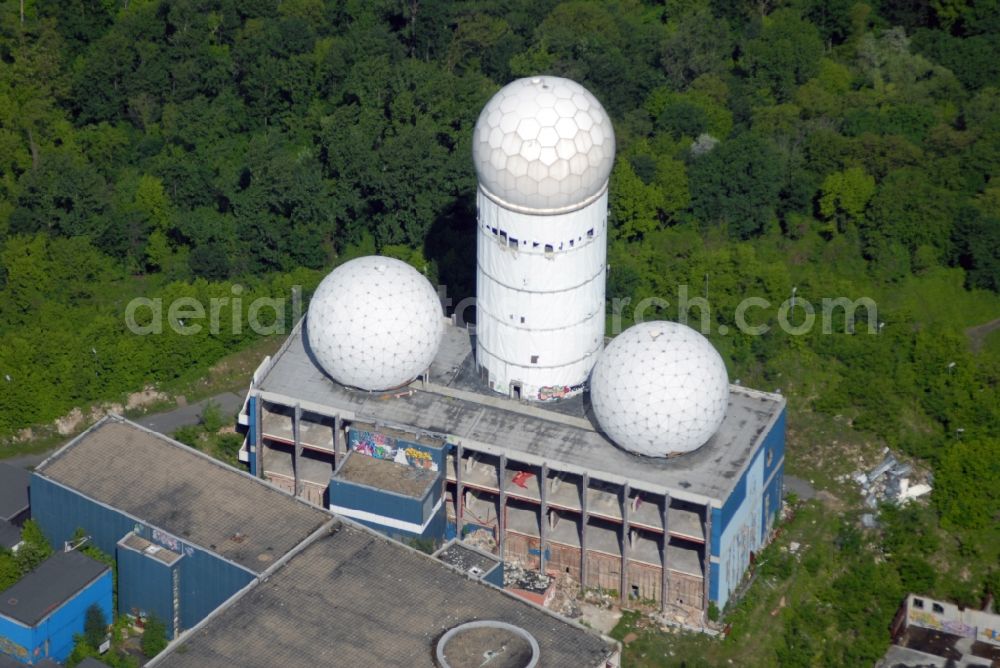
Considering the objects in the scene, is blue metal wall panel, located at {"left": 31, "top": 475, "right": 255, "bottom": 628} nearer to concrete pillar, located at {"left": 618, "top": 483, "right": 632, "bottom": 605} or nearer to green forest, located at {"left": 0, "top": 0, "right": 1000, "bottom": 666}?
green forest, located at {"left": 0, "top": 0, "right": 1000, "bottom": 666}

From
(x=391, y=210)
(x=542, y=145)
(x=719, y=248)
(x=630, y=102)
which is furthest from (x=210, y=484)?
(x=630, y=102)

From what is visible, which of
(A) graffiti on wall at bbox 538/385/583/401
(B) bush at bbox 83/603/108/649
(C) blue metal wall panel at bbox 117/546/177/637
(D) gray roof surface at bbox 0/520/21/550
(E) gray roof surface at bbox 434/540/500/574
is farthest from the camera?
(A) graffiti on wall at bbox 538/385/583/401

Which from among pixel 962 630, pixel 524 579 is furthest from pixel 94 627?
pixel 962 630

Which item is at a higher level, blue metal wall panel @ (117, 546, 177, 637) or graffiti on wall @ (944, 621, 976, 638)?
blue metal wall panel @ (117, 546, 177, 637)

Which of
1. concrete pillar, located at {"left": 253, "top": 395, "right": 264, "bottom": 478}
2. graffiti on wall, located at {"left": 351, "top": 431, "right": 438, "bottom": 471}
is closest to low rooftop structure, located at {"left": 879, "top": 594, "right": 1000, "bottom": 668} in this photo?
graffiti on wall, located at {"left": 351, "top": 431, "right": 438, "bottom": 471}

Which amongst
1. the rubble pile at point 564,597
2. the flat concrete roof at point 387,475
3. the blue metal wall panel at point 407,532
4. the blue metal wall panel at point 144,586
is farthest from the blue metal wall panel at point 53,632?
the rubble pile at point 564,597

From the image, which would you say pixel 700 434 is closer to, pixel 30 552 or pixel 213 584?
pixel 213 584

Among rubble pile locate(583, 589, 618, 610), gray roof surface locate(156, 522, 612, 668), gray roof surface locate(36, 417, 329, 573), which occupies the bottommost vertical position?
rubble pile locate(583, 589, 618, 610)

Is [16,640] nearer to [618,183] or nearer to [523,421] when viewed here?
[523,421]
